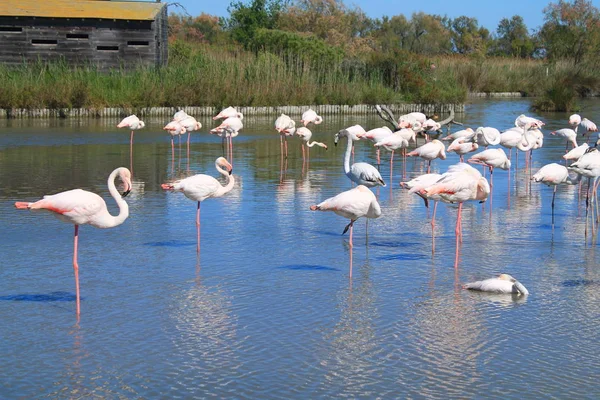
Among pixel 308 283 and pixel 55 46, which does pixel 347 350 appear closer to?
pixel 308 283

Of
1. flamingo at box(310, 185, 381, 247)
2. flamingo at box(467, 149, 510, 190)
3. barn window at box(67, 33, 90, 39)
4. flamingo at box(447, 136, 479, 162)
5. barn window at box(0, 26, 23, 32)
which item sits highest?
barn window at box(0, 26, 23, 32)

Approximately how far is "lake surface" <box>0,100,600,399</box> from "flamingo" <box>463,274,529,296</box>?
0.29 feet

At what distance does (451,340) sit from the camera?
6.68 meters

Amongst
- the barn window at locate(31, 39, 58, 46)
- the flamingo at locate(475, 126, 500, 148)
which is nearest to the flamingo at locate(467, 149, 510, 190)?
the flamingo at locate(475, 126, 500, 148)

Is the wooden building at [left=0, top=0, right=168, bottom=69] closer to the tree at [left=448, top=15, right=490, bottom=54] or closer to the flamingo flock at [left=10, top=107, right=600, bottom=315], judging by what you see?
the flamingo flock at [left=10, top=107, right=600, bottom=315]

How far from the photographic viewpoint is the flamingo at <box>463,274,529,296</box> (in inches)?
307

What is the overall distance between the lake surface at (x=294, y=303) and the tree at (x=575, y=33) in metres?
40.4

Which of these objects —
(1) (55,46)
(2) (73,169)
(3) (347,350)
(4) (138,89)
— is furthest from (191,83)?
(3) (347,350)

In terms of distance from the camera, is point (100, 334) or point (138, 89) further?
point (138, 89)

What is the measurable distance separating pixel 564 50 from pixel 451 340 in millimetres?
48049

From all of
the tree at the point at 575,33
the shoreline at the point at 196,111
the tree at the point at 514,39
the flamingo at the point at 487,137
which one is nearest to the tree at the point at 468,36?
the tree at the point at 514,39

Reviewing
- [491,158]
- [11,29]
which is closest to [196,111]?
[11,29]

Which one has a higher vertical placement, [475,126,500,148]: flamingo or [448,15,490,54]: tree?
[448,15,490,54]: tree

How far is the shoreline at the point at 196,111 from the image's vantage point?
27578mm
